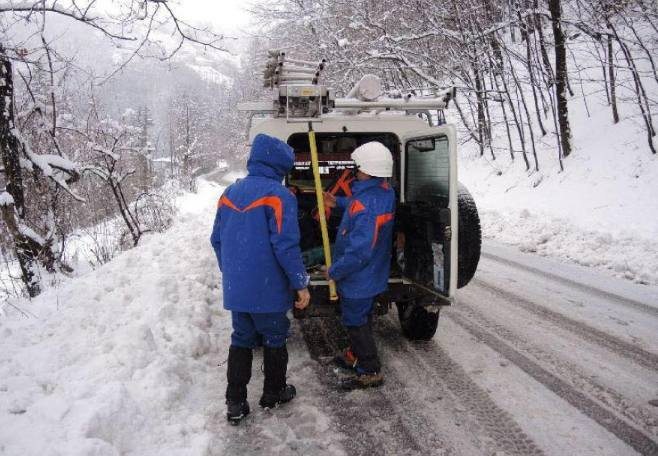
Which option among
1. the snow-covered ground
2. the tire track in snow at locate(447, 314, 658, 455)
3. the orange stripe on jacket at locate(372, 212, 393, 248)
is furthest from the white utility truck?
the snow-covered ground

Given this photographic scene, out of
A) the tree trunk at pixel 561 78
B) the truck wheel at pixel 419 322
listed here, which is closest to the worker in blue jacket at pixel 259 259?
the truck wheel at pixel 419 322

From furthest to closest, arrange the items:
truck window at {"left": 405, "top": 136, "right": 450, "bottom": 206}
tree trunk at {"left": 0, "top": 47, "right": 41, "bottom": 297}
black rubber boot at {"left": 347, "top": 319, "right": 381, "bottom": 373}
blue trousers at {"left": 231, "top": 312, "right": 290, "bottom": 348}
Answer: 1. tree trunk at {"left": 0, "top": 47, "right": 41, "bottom": 297}
2. truck window at {"left": 405, "top": 136, "right": 450, "bottom": 206}
3. black rubber boot at {"left": 347, "top": 319, "right": 381, "bottom": 373}
4. blue trousers at {"left": 231, "top": 312, "right": 290, "bottom": 348}

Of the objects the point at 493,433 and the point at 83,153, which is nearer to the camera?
the point at 493,433

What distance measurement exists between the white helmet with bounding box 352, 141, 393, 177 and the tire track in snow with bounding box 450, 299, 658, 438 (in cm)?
214

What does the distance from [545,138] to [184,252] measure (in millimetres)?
12126

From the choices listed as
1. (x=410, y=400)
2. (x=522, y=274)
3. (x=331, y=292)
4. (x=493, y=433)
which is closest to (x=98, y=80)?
(x=331, y=292)

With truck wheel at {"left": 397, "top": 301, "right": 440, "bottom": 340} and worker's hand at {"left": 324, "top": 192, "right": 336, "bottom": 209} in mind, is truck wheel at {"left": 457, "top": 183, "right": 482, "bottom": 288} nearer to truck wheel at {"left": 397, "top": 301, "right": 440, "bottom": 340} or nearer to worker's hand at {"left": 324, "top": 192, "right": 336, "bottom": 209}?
truck wheel at {"left": 397, "top": 301, "right": 440, "bottom": 340}

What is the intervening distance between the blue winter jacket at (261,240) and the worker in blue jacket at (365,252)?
0.54 meters

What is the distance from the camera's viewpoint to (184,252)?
22.4 feet

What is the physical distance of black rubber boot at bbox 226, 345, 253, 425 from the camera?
3039 mm

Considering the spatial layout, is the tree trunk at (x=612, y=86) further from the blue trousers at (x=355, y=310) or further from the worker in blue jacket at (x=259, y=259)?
the worker in blue jacket at (x=259, y=259)

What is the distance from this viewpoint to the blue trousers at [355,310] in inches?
143

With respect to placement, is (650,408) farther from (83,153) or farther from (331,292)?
(83,153)

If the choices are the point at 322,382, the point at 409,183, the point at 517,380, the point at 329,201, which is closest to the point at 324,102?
the point at 329,201
